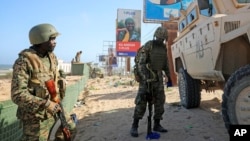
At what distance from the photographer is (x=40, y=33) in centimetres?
294

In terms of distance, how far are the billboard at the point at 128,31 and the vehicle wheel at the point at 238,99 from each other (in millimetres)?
24881

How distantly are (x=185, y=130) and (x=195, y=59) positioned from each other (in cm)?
115

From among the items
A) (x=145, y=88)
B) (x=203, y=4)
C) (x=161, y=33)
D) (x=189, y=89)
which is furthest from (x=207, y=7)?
(x=189, y=89)

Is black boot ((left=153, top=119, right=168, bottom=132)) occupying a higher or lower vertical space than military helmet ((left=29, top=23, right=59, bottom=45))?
lower

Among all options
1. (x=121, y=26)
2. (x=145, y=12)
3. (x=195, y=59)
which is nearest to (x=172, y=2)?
(x=145, y=12)

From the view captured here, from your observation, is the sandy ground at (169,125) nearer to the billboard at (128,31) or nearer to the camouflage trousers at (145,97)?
the camouflage trousers at (145,97)

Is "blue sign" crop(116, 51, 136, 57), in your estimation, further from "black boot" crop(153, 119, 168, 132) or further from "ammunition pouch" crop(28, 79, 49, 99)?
"ammunition pouch" crop(28, 79, 49, 99)

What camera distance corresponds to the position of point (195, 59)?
217 inches

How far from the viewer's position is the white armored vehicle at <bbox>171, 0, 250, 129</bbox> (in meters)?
3.70

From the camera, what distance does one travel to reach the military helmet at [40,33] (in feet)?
9.66

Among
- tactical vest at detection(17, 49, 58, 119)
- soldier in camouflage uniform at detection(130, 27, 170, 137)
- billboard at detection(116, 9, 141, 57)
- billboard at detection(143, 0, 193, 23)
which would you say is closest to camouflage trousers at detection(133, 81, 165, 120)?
soldier in camouflage uniform at detection(130, 27, 170, 137)

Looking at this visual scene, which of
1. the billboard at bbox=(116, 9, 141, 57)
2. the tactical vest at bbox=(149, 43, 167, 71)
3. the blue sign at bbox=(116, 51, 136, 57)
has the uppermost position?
the billboard at bbox=(116, 9, 141, 57)

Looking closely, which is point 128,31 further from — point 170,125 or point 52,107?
point 52,107

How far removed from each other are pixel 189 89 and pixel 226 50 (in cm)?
267
